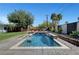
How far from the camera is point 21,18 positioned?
7.81 meters

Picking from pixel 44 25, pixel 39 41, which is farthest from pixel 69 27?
pixel 39 41

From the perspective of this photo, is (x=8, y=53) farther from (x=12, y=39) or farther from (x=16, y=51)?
(x=12, y=39)

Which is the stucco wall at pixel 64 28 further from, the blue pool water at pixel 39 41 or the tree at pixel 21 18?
the tree at pixel 21 18

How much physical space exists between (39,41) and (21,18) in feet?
4.00

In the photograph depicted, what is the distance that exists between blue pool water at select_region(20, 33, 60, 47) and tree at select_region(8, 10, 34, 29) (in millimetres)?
599

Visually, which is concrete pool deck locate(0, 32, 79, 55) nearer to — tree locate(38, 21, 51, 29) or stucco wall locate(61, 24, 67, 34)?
stucco wall locate(61, 24, 67, 34)

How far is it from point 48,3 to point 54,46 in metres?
1.67

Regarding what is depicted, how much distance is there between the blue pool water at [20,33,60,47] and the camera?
7.43 m

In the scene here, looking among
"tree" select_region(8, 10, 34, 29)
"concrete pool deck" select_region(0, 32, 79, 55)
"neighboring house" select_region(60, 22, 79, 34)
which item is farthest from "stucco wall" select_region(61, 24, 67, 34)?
"tree" select_region(8, 10, 34, 29)

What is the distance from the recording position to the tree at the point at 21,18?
7574 mm

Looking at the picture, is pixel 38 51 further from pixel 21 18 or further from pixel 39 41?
pixel 21 18

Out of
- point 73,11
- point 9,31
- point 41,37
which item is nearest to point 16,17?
point 9,31

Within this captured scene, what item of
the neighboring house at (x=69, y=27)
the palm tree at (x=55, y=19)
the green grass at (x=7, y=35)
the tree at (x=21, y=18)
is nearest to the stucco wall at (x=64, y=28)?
the neighboring house at (x=69, y=27)
